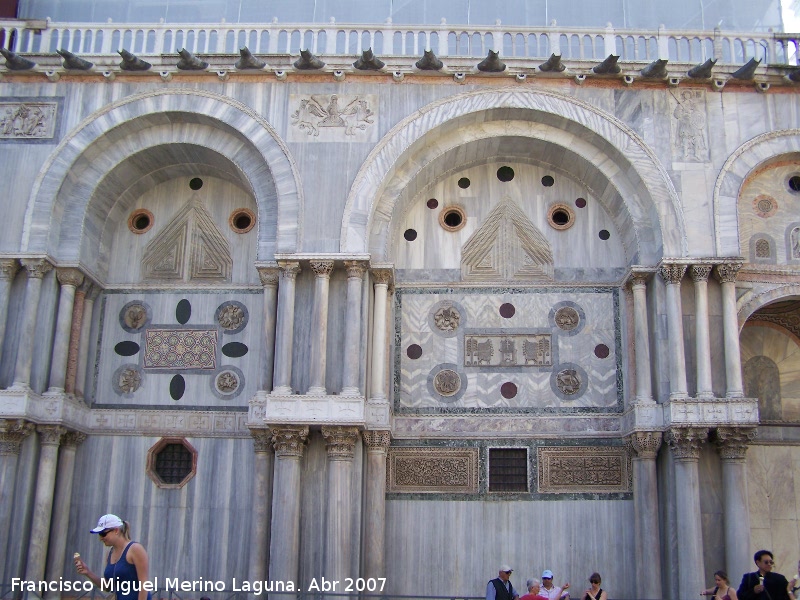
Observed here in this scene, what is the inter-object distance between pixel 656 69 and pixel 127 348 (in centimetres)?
1116

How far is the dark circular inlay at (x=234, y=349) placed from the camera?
17938mm

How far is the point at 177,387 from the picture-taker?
17844 millimetres

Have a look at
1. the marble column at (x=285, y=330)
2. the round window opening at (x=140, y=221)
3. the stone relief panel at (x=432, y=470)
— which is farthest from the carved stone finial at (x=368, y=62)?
the stone relief panel at (x=432, y=470)

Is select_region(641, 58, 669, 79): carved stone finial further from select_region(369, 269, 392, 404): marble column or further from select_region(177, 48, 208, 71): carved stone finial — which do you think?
select_region(177, 48, 208, 71): carved stone finial

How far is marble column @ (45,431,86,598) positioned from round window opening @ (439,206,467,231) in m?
7.89

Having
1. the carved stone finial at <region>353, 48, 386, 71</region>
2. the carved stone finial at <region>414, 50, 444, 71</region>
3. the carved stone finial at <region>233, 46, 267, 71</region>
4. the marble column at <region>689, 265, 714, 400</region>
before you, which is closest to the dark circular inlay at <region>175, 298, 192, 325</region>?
the carved stone finial at <region>233, 46, 267, 71</region>

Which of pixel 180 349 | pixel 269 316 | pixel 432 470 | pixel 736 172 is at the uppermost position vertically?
pixel 736 172

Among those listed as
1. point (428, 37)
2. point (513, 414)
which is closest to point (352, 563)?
point (513, 414)

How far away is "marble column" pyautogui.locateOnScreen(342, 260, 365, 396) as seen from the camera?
1612cm

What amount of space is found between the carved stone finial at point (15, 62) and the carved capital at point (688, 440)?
13327 mm

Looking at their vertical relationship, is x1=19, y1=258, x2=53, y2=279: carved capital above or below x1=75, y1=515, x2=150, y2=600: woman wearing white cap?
above

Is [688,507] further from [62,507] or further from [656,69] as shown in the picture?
[62,507]

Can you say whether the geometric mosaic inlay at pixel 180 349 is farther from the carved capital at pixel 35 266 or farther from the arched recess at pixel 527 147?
the arched recess at pixel 527 147

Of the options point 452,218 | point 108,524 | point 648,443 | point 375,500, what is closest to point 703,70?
point 452,218
